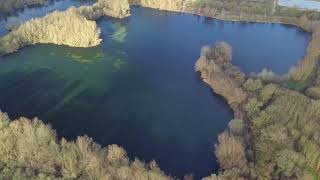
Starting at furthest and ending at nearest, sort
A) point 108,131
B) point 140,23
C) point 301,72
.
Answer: point 140,23 → point 301,72 → point 108,131

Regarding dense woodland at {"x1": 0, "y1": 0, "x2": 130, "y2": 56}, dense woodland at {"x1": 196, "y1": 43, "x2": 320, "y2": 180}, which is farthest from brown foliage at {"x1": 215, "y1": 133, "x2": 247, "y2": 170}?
dense woodland at {"x1": 0, "y1": 0, "x2": 130, "y2": 56}

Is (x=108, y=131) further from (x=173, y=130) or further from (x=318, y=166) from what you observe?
(x=318, y=166)

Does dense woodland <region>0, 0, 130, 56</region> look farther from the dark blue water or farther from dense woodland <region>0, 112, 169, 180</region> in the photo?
dense woodland <region>0, 112, 169, 180</region>

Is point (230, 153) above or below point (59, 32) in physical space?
below

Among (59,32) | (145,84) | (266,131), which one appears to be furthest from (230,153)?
(59,32)

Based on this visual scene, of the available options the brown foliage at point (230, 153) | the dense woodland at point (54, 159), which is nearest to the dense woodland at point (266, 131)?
the brown foliage at point (230, 153)

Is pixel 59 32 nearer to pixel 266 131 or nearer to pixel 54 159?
pixel 54 159

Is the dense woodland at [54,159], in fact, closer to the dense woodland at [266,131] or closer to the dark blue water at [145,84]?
the dark blue water at [145,84]

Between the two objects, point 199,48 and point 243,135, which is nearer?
point 243,135

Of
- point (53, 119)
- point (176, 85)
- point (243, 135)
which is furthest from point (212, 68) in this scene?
point (53, 119)
